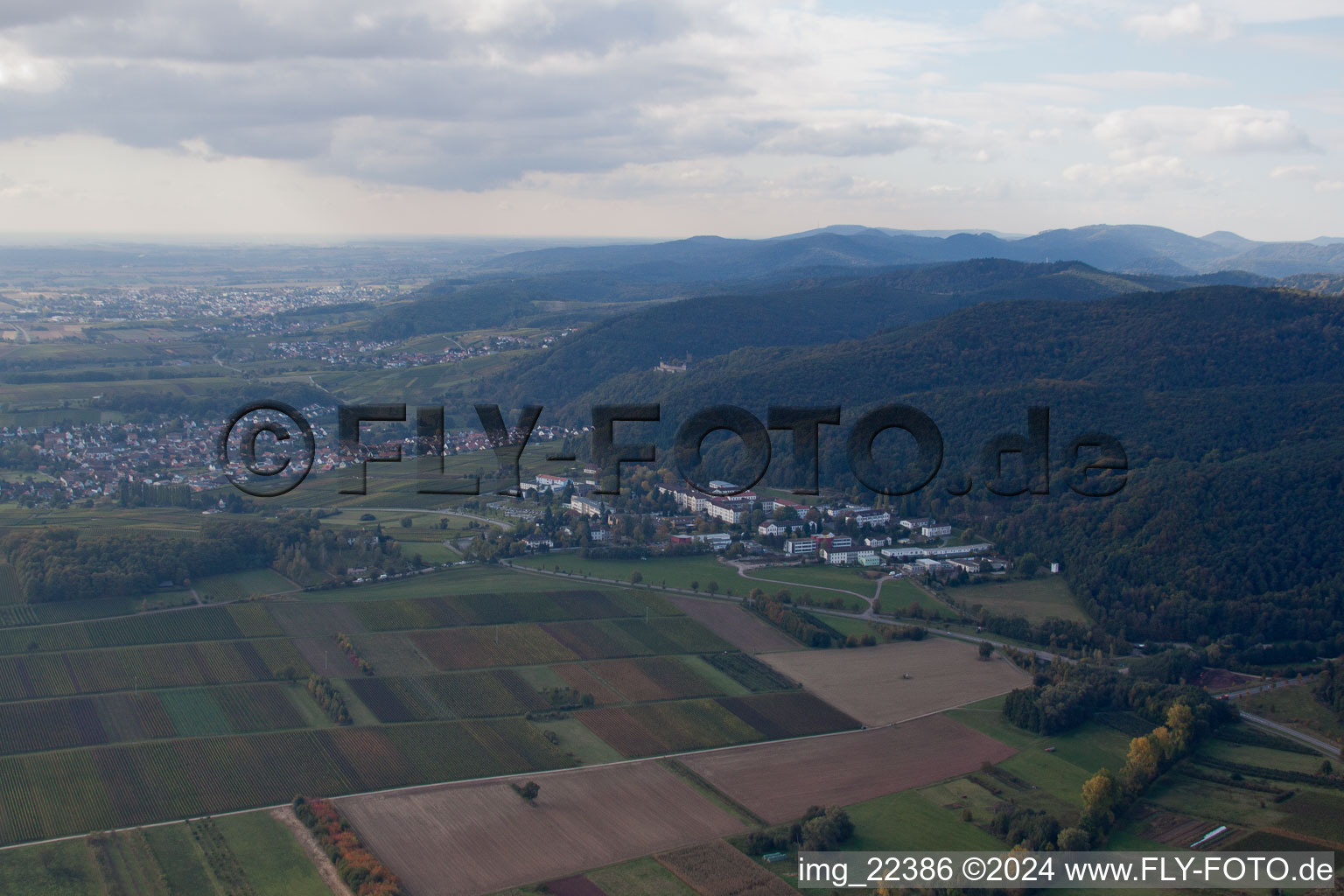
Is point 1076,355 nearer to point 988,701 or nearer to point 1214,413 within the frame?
point 1214,413

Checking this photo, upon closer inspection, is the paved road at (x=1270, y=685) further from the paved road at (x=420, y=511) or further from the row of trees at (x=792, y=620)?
the paved road at (x=420, y=511)

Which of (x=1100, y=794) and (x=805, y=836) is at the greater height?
(x=1100, y=794)

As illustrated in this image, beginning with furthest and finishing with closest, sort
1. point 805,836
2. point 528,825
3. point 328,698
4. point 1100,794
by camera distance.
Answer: point 328,698 < point 1100,794 < point 528,825 < point 805,836

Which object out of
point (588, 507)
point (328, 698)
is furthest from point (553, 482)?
point (328, 698)

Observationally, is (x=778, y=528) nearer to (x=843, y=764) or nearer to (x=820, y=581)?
(x=820, y=581)

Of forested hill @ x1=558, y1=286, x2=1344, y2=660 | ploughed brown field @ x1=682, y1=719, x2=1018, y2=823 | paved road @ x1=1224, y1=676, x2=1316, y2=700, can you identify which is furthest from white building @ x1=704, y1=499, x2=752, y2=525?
paved road @ x1=1224, y1=676, x2=1316, y2=700

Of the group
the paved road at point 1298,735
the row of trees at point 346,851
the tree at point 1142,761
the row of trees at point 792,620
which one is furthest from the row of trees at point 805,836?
the paved road at point 1298,735
